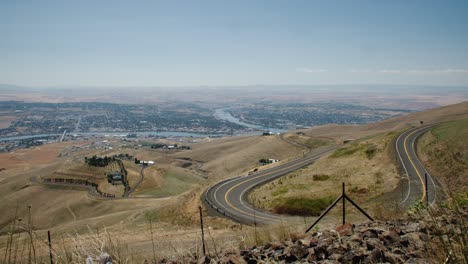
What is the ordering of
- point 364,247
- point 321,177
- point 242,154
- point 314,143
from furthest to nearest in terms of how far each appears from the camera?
point 242,154 < point 314,143 < point 321,177 < point 364,247

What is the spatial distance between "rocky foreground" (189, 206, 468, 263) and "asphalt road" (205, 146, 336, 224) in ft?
48.1

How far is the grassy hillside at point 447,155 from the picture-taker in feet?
81.9

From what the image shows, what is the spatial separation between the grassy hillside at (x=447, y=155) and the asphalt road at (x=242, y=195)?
1248 centimetres

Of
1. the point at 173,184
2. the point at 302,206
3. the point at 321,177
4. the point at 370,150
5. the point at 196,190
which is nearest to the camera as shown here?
the point at 302,206

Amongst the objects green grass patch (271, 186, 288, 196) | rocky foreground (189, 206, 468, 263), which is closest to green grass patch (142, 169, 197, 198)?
green grass patch (271, 186, 288, 196)

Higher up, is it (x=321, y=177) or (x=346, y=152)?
(x=346, y=152)

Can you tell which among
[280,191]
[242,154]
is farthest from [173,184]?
[280,191]

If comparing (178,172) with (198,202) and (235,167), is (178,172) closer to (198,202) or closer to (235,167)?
(235,167)

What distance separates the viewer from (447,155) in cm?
3161

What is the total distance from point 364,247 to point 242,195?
27.4 meters

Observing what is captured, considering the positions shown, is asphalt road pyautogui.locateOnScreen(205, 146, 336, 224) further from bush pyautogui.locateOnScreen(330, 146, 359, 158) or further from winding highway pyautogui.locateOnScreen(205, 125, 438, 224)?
bush pyautogui.locateOnScreen(330, 146, 359, 158)

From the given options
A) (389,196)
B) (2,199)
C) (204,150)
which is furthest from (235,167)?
(389,196)

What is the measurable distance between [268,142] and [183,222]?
238ft

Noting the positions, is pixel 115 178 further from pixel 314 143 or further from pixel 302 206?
pixel 302 206
